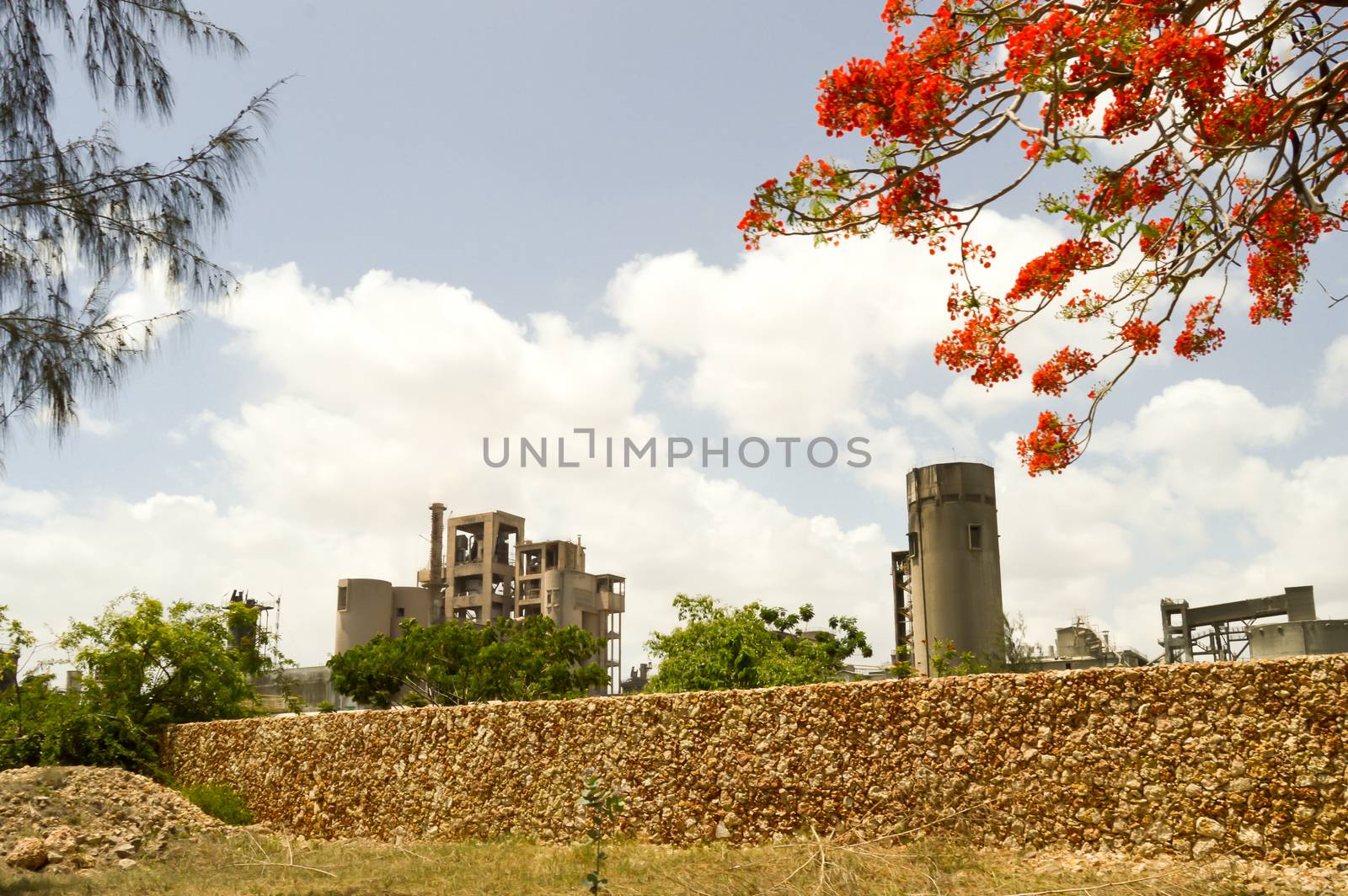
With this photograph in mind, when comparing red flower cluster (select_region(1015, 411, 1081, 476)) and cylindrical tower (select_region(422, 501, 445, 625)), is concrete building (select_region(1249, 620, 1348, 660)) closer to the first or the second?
red flower cluster (select_region(1015, 411, 1081, 476))

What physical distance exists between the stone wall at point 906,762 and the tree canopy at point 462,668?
1667 centimetres

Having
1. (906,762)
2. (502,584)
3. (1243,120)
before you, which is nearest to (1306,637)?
(906,762)

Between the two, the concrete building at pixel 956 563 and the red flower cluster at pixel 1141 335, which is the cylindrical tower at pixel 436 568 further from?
the red flower cluster at pixel 1141 335

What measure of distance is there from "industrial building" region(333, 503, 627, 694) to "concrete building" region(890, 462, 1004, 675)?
91.2 ft

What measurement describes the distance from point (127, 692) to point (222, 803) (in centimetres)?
467

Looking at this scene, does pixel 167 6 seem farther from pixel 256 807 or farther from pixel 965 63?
pixel 256 807

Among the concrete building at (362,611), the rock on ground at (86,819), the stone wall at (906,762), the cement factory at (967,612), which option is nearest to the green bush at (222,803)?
the rock on ground at (86,819)

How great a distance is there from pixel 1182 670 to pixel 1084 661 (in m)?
25.2

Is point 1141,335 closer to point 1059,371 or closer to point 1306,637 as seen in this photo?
point 1059,371

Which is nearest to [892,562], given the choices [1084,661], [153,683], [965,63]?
[1084,661]

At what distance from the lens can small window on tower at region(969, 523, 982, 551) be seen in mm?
32062

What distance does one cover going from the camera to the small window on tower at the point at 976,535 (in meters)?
32.1

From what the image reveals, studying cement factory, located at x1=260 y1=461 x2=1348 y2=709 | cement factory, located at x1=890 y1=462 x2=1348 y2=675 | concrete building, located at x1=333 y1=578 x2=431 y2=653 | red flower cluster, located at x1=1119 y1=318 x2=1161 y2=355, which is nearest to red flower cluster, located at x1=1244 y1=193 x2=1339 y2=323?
red flower cluster, located at x1=1119 y1=318 x2=1161 y2=355

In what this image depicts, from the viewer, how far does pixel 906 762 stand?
389 inches
